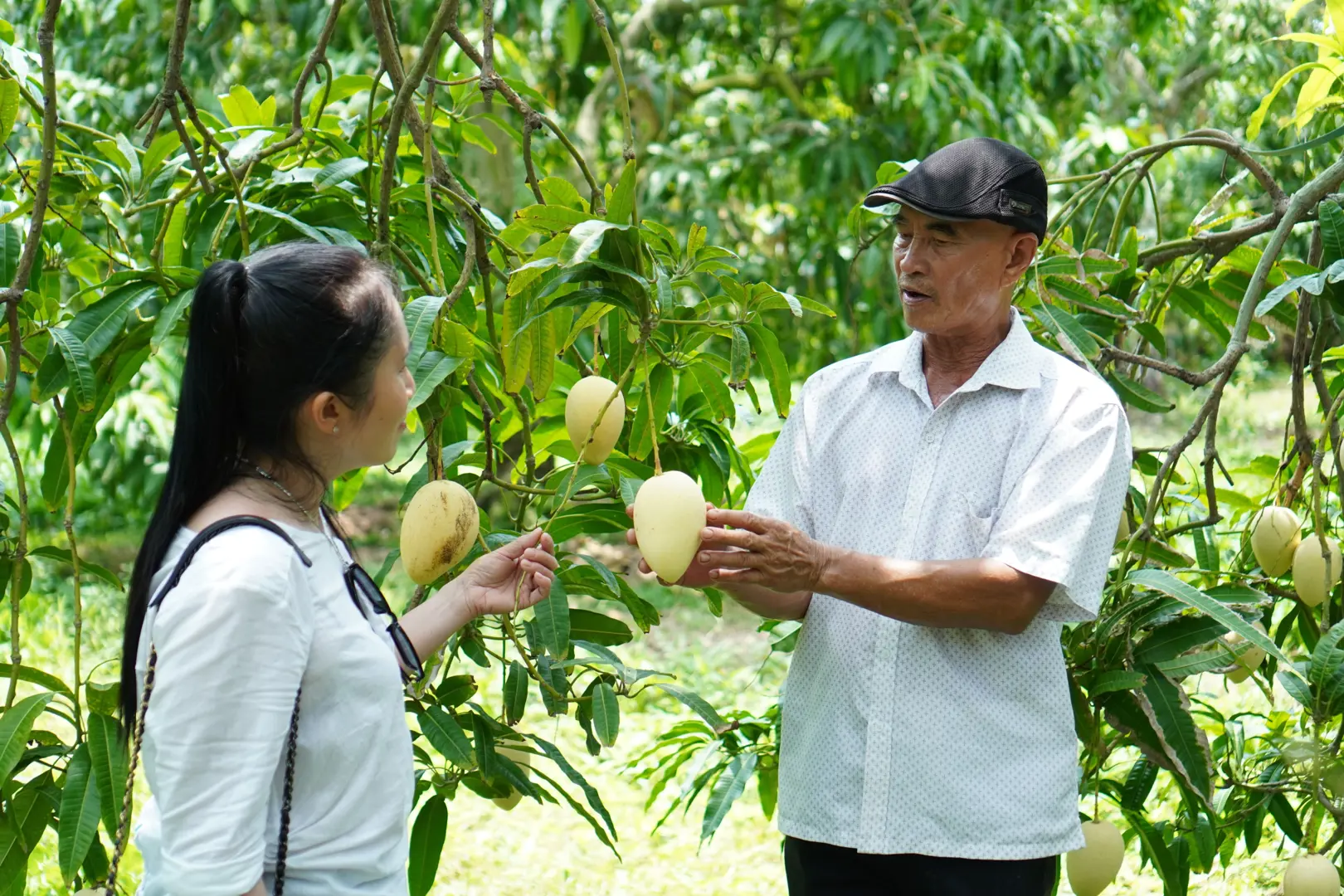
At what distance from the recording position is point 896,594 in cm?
134

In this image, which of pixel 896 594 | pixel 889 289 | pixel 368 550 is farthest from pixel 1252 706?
pixel 368 550

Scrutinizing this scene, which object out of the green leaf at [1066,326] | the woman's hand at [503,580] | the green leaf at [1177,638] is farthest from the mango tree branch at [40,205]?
the green leaf at [1177,638]

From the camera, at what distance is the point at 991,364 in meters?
1.48

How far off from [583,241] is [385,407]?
0.76ft

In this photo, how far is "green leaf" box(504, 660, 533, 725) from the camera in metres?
1.60

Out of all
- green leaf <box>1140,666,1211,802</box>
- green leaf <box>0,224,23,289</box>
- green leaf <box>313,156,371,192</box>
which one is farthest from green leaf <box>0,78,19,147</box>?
green leaf <box>1140,666,1211,802</box>

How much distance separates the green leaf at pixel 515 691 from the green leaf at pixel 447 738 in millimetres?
101

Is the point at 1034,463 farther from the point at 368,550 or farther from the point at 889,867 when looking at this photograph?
the point at 368,550

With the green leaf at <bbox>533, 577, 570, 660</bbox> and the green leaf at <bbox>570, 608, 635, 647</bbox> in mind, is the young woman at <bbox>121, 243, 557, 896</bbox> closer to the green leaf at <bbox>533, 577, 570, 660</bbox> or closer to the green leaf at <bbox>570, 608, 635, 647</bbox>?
the green leaf at <bbox>533, 577, 570, 660</bbox>

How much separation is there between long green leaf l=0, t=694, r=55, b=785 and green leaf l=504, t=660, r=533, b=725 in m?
0.49

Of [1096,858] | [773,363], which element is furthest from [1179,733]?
[773,363]

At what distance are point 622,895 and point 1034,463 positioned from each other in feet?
5.89

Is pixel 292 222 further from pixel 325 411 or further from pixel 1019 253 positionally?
pixel 1019 253

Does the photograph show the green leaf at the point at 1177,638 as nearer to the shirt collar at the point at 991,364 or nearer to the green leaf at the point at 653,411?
the shirt collar at the point at 991,364
